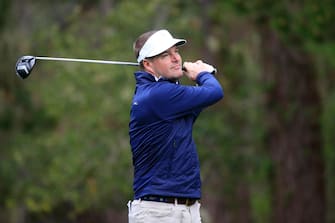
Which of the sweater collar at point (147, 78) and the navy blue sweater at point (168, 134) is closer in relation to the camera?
the navy blue sweater at point (168, 134)

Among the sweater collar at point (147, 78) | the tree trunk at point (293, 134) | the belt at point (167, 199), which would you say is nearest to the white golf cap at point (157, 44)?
the sweater collar at point (147, 78)

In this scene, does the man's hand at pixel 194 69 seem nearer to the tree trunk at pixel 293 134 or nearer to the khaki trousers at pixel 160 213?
the khaki trousers at pixel 160 213

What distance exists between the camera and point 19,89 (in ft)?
79.8

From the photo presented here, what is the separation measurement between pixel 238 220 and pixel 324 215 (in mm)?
6661

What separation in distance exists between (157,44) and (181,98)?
42 cm

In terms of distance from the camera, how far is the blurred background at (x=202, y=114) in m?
19.7

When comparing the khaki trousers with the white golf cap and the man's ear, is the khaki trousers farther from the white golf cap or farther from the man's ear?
the white golf cap

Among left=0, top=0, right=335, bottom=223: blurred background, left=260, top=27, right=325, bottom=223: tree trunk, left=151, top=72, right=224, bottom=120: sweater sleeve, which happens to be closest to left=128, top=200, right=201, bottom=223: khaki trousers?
left=151, top=72, right=224, bottom=120: sweater sleeve

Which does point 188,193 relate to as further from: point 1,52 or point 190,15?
point 1,52

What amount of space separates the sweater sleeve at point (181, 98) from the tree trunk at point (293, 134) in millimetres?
12059

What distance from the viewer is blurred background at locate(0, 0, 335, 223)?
A: 1969 cm

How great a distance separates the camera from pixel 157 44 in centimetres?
780

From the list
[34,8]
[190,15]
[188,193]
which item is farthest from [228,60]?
[188,193]

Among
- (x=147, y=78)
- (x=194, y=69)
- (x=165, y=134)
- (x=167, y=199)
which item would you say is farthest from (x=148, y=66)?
(x=167, y=199)
